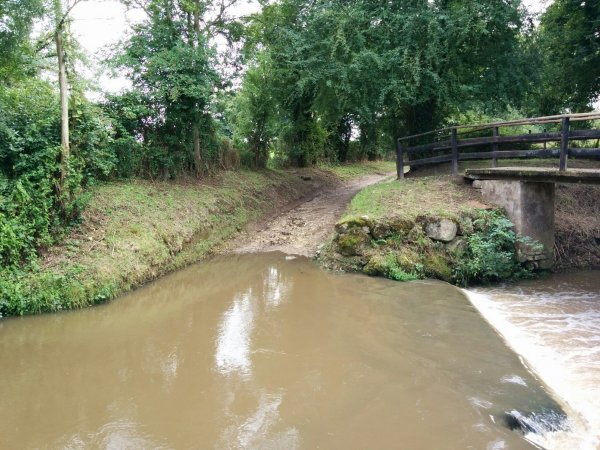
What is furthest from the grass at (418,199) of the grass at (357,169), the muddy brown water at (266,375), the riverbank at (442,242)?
the grass at (357,169)

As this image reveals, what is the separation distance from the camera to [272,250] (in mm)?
11945

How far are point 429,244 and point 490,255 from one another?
1273mm

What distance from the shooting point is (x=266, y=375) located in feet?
17.4

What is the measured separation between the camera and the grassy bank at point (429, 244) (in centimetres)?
937

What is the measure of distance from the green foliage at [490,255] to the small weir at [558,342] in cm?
38

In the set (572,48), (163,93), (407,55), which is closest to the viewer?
(163,93)

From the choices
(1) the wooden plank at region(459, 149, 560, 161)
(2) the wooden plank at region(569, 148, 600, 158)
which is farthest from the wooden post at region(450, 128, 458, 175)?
(2) the wooden plank at region(569, 148, 600, 158)

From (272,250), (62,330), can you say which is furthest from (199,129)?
(62,330)

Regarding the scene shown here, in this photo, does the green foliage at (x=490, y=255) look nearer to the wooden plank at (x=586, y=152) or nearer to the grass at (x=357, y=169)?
the wooden plank at (x=586, y=152)

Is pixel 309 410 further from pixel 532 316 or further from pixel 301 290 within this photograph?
pixel 532 316

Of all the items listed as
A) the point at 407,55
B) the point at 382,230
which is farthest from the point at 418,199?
the point at 407,55

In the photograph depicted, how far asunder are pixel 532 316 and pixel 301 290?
13.2 ft

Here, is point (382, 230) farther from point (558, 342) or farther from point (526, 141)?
point (558, 342)

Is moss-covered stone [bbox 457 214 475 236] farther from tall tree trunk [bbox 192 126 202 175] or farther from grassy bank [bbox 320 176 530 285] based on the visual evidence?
tall tree trunk [bbox 192 126 202 175]
